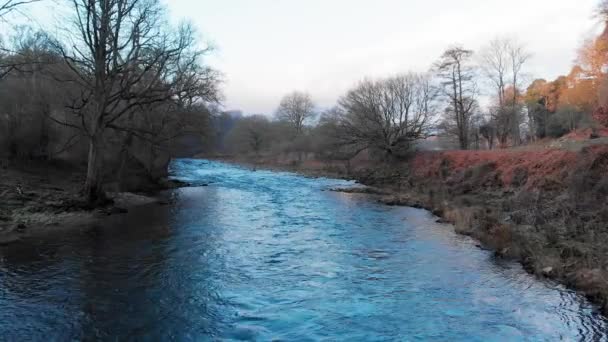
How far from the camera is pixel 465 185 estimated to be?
2908 cm

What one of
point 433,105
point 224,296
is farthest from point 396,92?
point 224,296

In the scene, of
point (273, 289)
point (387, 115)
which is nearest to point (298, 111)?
point (387, 115)

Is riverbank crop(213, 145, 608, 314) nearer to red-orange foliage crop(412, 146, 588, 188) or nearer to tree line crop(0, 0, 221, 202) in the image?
red-orange foliage crop(412, 146, 588, 188)

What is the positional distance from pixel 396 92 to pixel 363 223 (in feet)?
119

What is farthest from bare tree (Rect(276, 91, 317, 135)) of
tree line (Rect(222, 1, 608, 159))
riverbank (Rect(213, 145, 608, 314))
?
riverbank (Rect(213, 145, 608, 314))

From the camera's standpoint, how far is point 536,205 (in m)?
18.7

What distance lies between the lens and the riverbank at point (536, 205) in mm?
11695

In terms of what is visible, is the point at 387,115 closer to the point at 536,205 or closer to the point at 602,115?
the point at 602,115

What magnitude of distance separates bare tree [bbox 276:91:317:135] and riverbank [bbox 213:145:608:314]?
68.1m

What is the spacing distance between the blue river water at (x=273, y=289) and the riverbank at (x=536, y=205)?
820 millimetres

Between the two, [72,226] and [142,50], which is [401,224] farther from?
[142,50]

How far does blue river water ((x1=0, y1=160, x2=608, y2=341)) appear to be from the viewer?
312 inches

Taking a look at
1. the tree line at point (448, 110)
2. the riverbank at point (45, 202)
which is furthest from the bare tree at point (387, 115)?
the riverbank at point (45, 202)

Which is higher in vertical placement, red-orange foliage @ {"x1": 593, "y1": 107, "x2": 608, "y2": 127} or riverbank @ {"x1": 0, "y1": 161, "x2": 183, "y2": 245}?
red-orange foliage @ {"x1": 593, "y1": 107, "x2": 608, "y2": 127}
